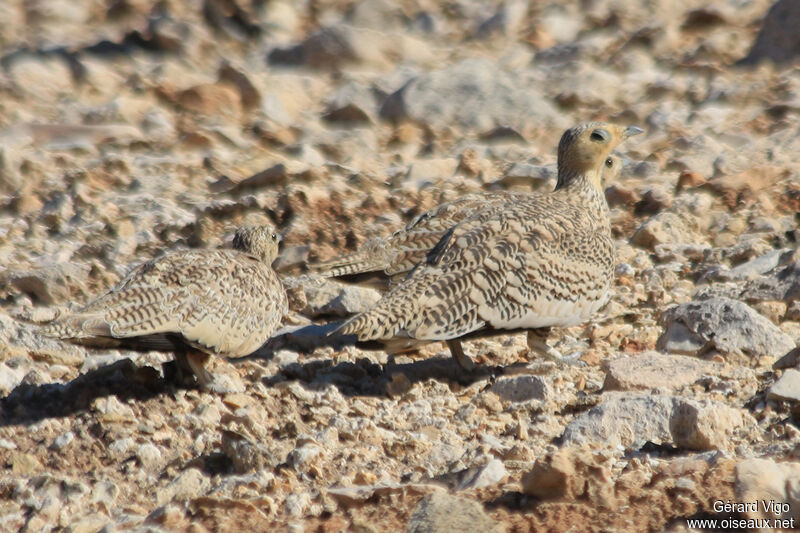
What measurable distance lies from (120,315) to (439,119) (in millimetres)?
6512

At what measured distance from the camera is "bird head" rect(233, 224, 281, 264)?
736 cm

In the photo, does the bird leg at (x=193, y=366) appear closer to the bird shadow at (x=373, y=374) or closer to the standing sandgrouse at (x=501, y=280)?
the bird shadow at (x=373, y=374)

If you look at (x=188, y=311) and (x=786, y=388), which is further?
(x=188, y=311)

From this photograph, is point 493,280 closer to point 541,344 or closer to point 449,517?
point 541,344

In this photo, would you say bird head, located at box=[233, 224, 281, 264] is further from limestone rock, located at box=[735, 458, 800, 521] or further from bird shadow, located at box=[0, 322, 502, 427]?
limestone rock, located at box=[735, 458, 800, 521]

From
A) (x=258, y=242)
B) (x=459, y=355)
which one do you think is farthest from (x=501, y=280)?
(x=258, y=242)

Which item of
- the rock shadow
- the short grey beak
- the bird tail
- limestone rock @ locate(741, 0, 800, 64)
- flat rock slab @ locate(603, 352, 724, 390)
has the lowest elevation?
the rock shadow

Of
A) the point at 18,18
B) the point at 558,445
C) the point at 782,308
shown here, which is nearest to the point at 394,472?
the point at 558,445

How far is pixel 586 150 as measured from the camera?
26.7 ft

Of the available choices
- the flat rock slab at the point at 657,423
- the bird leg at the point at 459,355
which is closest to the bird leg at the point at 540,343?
the bird leg at the point at 459,355

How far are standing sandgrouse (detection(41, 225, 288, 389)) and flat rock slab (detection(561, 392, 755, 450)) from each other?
1873 millimetres

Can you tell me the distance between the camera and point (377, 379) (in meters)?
6.87

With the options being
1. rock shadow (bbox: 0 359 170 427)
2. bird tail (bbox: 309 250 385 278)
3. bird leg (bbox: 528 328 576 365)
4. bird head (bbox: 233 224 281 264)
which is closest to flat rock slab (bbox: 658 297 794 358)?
bird leg (bbox: 528 328 576 365)

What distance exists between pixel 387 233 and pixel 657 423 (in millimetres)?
4249
